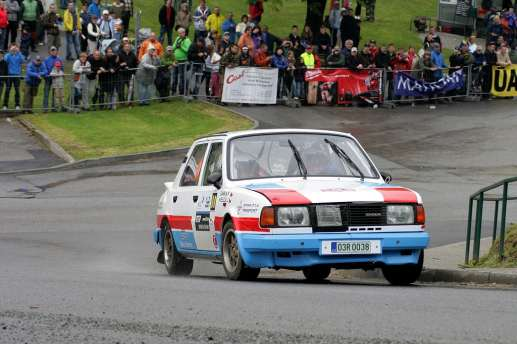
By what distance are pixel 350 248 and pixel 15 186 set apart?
1415 cm

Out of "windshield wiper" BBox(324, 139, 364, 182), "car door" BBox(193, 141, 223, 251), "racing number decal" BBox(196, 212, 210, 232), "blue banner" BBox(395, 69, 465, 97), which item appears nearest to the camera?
"car door" BBox(193, 141, 223, 251)

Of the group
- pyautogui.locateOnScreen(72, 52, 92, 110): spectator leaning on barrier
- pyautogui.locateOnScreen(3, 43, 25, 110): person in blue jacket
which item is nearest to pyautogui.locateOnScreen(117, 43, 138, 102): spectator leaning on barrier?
pyautogui.locateOnScreen(72, 52, 92, 110): spectator leaning on barrier

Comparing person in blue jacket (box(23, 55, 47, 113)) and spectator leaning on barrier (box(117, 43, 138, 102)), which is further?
spectator leaning on barrier (box(117, 43, 138, 102))

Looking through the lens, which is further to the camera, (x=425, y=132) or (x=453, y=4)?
(x=453, y=4)

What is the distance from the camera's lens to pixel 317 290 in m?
11.0

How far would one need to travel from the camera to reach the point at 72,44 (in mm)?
38062

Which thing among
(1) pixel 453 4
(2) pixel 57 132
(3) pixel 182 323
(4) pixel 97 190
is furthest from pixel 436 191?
(1) pixel 453 4

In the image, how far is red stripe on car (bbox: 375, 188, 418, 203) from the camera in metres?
12.4

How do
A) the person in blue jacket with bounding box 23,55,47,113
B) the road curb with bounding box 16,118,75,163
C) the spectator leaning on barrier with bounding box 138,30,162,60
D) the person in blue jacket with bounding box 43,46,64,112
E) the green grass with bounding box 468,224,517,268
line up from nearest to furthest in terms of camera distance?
the green grass with bounding box 468,224,517,268, the road curb with bounding box 16,118,75,163, the person in blue jacket with bounding box 23,55,47,113, the person in blue jacket with bounding box 43,46,64,112, the spectator leaning on barrier with bounding box 138,30,162,60

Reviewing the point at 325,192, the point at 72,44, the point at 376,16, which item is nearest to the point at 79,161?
the point at 72,44

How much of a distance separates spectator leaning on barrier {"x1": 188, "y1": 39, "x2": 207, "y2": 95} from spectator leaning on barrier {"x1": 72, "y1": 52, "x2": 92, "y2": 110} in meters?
3.14

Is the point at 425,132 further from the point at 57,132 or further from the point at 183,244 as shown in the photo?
the point at 183,244

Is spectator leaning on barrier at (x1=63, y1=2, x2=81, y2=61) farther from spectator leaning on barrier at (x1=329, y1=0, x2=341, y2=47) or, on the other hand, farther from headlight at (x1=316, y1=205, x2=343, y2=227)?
headlight at (x1=316, y1=205, x2=343, y2=227)

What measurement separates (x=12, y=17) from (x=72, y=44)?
6.80 ft
